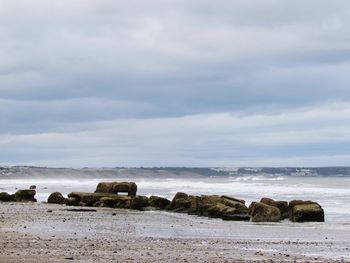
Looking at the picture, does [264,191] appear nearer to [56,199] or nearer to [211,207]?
[56,199]

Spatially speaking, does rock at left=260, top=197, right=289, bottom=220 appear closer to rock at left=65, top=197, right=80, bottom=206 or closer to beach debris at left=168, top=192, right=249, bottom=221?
beach debris at left=168, top=192, right=249, bottom=221

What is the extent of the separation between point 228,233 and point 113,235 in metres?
4.44

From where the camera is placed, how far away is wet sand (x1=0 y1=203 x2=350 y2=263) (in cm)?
1596

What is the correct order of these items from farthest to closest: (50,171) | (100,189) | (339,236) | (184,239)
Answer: (50,171)
(100,189)
(339,236)
(184,239)

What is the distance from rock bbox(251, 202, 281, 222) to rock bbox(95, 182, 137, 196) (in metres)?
15.7

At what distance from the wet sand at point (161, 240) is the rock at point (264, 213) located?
1.13m

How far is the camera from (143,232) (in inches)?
934

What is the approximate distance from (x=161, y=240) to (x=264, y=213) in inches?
428

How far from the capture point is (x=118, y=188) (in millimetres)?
45312

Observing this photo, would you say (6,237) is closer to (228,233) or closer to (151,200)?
(228,233)

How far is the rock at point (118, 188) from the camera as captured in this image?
4509 cm

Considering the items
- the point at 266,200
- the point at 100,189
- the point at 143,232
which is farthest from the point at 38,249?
the point at 100,189

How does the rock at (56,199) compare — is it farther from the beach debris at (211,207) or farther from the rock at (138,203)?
the beach debris at (211,207)

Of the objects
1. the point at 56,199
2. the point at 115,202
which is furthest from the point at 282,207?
the point at 56,199
